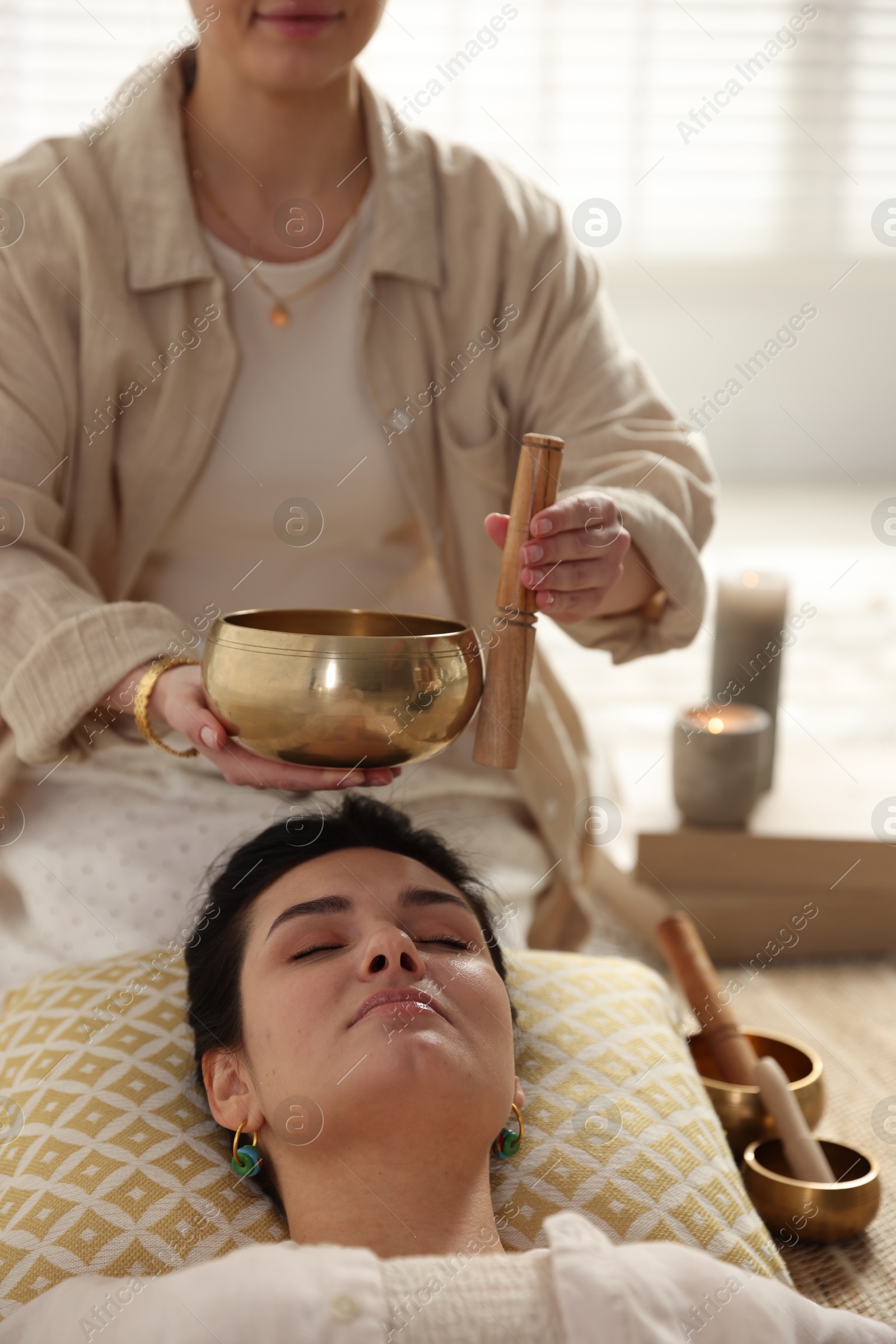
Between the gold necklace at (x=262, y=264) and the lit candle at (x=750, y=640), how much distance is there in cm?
96

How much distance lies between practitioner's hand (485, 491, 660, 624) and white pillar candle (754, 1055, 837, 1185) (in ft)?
1.78

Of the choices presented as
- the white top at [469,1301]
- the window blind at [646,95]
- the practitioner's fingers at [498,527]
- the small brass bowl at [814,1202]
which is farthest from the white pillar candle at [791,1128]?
the window blind at [646,95]

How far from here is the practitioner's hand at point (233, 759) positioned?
115 cm

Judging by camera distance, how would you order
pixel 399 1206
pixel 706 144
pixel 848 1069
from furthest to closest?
pixel 706 144
pixel 848 1069
pixel 399 1206

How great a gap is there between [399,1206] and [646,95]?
4.61 meters

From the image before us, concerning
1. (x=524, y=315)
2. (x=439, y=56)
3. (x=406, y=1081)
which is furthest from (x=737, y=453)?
(x=406, y=1081)

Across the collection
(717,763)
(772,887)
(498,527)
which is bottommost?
(772,887)

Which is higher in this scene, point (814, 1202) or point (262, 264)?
point (262, 264)

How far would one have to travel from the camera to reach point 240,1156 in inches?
45.8

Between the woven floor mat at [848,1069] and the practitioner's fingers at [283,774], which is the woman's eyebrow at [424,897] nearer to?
the practitioner's fingers at [283,774]

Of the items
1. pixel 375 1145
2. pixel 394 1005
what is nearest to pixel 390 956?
pixel 394 1005

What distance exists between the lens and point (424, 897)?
1.21 metres

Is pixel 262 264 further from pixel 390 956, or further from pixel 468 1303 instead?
pixel 468 1303

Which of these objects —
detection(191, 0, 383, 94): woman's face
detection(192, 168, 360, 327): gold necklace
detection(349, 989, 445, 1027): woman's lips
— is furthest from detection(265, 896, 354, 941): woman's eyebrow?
detection(191, 0, 383, 94): woman's face
